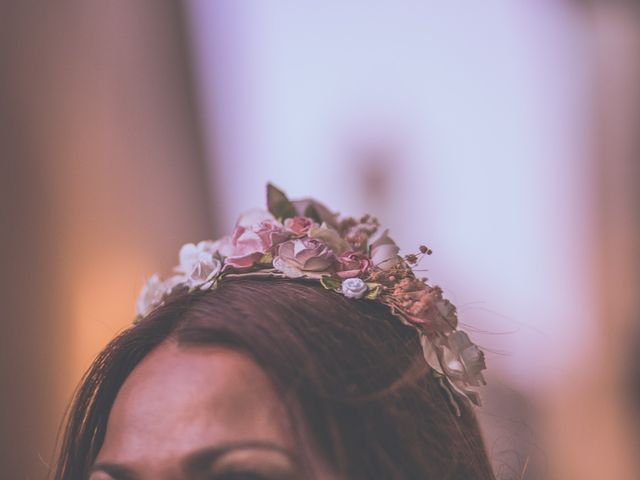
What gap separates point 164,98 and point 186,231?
46 cm

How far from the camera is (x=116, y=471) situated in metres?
0.92

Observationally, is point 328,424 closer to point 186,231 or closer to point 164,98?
point 186,231

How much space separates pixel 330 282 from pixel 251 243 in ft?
0.49

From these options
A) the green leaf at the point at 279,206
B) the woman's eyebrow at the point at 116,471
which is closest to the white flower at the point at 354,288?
the green leaf at the point at 279,206

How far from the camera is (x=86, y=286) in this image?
2031mm

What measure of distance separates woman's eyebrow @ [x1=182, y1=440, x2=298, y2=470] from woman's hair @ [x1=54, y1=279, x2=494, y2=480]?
0.03 metres

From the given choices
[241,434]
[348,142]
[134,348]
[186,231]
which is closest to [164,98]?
[186,231]

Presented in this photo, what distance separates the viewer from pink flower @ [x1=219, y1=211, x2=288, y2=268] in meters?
1.09

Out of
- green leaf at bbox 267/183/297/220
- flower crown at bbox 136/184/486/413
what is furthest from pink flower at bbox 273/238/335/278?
green leaf at bbox 267/183/297/220

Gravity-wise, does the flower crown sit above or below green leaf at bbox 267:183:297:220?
below

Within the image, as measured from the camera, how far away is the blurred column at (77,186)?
1.89 m

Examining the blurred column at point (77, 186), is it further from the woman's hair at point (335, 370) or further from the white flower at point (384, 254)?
the white flower at point (384, 254)

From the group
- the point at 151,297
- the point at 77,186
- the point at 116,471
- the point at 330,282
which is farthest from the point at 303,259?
the point at 77,186

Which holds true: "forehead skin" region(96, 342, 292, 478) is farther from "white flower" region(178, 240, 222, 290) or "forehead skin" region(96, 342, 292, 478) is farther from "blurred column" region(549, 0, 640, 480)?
"blurred column" region(549, 0, 640, 480)
